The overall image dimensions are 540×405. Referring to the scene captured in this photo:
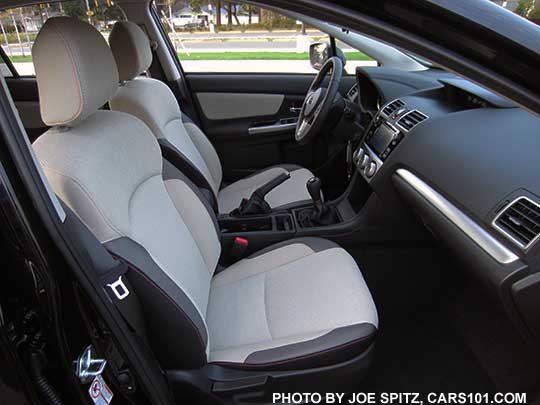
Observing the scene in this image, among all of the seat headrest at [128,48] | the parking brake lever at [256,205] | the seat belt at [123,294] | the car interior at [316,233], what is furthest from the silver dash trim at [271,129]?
the seat belt at [123,294]

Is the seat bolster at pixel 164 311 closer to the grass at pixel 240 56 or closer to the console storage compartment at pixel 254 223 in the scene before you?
the console storage compartment at pixel 254 223

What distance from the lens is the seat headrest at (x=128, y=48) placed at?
1.51m

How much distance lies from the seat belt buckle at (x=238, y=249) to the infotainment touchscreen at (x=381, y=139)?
1.96 ft

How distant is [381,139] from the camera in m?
1.60

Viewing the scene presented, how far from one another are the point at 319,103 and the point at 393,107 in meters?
0.33

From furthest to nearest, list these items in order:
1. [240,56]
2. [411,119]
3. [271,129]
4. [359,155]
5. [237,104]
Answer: [240,56]
[237,104]
[271,129]
[359,155]
[411,119]

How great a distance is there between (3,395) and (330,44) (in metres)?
2.20

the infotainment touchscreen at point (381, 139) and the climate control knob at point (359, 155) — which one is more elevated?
the infotainment touchscreen at point (381, 139)

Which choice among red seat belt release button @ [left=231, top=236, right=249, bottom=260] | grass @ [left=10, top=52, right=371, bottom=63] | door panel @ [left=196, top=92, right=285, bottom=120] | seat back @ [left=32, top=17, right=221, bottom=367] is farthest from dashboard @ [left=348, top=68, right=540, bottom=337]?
grass @ [left=10, top=52, right=371, bottom=63]

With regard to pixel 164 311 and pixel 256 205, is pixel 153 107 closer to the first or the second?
pixel 256 205

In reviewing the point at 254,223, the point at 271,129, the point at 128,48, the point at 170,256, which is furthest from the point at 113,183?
the point at 271,129

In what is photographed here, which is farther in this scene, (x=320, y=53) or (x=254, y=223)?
(x=320, y=53)

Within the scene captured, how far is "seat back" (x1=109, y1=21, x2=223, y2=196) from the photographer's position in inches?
60.4

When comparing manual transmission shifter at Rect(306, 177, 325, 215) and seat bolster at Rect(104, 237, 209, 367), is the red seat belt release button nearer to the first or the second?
manual transmission shifter at Rect(306, 177, 325, 215)
